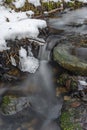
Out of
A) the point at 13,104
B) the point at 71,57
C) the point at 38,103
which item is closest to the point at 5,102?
the point at 13,104

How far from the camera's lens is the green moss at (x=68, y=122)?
504 centimetres

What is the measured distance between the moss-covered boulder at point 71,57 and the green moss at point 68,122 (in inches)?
42.9

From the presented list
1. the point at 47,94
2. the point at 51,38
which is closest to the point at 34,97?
the point at 47,94

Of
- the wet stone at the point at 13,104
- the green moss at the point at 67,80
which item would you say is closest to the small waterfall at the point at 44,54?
the green moss at the point at 67,80

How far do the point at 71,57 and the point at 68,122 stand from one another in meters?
1.59

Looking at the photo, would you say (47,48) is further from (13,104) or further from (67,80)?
(13,104)

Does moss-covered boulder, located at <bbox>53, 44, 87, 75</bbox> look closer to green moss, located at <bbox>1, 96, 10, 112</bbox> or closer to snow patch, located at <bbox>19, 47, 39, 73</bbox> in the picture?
snow patch, located at <bbox>19, 47, 39, 73</bbox>

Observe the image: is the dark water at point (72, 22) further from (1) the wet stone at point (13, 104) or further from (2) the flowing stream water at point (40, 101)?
(1) the wet stone at point (13, 104)

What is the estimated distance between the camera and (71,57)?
6.26 meters

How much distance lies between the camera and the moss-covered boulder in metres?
6.06

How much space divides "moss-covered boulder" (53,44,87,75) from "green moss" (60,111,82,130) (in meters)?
1.09

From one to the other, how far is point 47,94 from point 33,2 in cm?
331

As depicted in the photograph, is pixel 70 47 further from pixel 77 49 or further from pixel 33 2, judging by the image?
pixel 33 2

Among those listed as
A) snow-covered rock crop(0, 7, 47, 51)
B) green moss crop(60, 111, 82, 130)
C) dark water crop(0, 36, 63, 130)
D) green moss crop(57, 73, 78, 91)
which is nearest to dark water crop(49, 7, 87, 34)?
snow-covered rock crop(0, 7, 47, 51)
